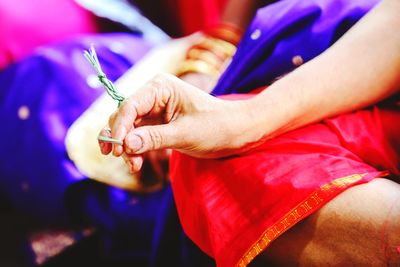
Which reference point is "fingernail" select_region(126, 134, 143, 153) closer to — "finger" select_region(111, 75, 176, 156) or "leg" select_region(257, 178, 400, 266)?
"finger" select_region(111, 75, 176, 156)

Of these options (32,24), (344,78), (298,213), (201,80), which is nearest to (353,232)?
(298,213)

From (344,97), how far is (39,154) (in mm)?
528

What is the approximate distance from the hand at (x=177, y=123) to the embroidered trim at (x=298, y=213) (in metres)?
0.10

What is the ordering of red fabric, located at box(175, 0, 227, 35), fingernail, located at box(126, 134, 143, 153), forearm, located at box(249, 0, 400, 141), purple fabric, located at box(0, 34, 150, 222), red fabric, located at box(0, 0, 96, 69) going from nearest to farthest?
fingernail, located at box(126, 134, 143, 153) → forearm, located at box(249, 0, 400, 141) → purple fabric, located at box(0, 34, 150, 222) → red fabric, located at box(0, 0, 96, 69) → red fabric, located at box(175, 0, 227, 35)

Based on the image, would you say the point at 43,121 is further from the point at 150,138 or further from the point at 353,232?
the point at 353,232

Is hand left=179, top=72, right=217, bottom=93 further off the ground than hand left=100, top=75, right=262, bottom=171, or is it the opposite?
hand left=100, top=75, right=262, bottom=171

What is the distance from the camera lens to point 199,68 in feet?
2.61

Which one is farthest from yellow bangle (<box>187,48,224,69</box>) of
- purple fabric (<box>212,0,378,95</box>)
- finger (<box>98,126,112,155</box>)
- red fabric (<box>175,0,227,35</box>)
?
finger (<box>98,126,112,155</box>)

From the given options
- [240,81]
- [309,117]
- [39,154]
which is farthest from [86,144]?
[309,117]

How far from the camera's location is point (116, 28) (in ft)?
3.66

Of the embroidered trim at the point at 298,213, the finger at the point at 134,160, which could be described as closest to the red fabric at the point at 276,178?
the embroidered trim at the point at 298,213

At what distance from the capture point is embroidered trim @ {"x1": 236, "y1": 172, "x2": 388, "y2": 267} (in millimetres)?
446

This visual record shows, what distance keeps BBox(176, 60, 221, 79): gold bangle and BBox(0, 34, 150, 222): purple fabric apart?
16 centimetres

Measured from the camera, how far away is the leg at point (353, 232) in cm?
43
